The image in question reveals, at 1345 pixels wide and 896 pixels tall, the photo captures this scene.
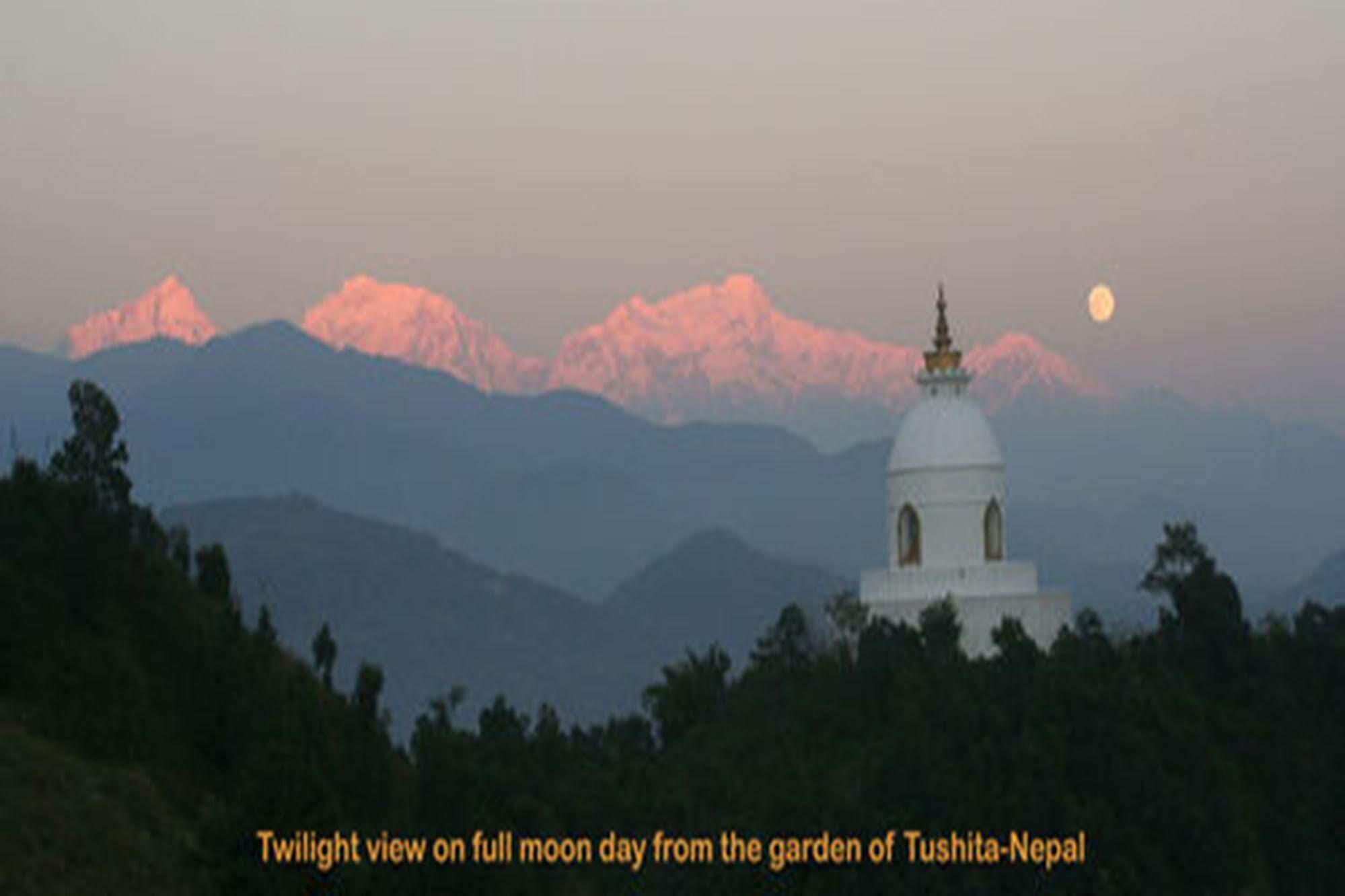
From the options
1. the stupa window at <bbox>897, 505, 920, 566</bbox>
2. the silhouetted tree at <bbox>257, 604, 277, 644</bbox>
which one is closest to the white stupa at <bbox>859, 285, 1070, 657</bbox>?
the stupa window at <bbox>897, 505, 920, 566</bbox>

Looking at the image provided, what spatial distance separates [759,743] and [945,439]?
432 inches

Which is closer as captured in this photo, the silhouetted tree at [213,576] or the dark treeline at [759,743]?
the dark treeline at [759,743]

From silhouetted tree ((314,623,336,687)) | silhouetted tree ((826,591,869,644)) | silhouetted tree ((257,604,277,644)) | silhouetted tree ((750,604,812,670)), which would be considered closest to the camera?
silhouetted tree ((826,591,869,644))

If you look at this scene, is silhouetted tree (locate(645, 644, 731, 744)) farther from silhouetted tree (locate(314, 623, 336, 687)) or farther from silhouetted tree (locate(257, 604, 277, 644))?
silhouetted tree (locate(257, 604, 277, 644))

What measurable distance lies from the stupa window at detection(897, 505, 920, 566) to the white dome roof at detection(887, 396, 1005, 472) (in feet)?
4.51

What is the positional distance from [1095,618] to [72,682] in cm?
3000

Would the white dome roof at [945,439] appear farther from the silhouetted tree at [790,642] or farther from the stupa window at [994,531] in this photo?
the silhouetted tree at [790,642]

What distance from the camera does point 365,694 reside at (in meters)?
65.3

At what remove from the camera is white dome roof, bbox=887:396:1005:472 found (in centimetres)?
6538

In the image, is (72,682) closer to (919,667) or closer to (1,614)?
(1,614)

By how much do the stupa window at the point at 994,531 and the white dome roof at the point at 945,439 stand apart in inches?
52.9

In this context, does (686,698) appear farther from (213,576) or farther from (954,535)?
(213,576)

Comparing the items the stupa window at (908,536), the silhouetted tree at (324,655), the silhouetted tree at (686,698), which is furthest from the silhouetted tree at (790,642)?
the silhouetted tree at (324,655)

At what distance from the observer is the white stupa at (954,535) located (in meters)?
64.1
